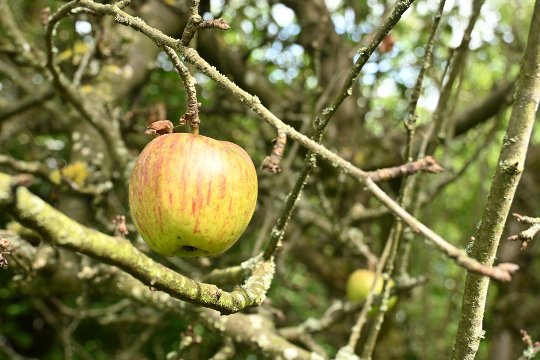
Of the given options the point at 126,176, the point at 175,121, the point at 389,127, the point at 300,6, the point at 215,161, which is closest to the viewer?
the point at 215,161

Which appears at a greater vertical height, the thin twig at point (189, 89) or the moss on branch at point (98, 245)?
the thin twig at point (189, 89)

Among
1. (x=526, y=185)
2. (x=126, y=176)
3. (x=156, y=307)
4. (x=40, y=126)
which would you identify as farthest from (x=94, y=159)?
(x=526, y=185)

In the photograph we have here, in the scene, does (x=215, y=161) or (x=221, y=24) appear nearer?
(x=221, y=24)

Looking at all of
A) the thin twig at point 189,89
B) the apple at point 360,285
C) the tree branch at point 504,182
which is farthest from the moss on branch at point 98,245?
the apple at point 360,285

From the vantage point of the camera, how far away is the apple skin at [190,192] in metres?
1.33

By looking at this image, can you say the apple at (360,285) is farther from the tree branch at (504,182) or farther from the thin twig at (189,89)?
the thin twig at (189,89)

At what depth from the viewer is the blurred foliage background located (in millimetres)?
2900

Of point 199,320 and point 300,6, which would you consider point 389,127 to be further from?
point 199,320

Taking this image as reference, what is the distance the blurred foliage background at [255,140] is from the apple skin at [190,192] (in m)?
0.89

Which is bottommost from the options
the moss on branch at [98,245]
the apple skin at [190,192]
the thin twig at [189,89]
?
the moss on branch at [98,245]

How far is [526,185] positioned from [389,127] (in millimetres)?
1410

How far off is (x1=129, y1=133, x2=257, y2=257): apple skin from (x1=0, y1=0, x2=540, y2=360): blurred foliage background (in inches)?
35.2

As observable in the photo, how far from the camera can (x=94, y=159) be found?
283 cm

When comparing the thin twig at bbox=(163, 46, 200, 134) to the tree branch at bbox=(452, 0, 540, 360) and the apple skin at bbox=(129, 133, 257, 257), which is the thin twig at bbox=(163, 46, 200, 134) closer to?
the apple skin at bbox=(129, 133, 257, 257)
